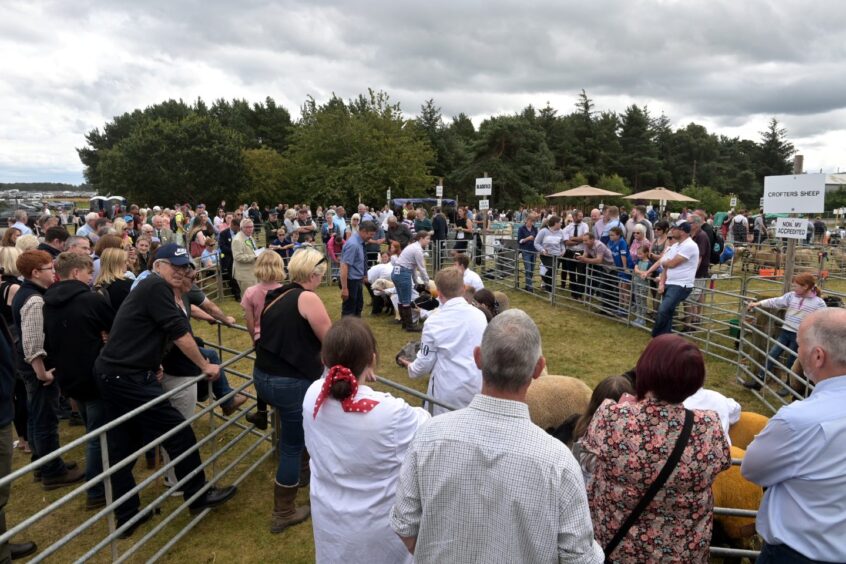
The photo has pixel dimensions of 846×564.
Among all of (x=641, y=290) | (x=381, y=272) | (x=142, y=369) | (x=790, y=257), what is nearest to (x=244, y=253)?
(x=381, y=272)

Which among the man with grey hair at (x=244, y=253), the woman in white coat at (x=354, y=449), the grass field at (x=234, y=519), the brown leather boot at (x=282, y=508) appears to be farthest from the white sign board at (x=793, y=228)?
the man with grey hair at (x=244, y=253)

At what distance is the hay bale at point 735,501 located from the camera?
328 centimetres

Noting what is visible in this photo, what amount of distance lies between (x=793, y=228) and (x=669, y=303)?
190 cm

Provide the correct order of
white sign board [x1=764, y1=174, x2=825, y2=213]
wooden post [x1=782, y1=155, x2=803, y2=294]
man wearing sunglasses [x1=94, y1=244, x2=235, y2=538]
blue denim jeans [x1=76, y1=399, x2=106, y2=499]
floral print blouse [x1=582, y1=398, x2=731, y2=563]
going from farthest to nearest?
1. wooden post [x1=782, y1=155, x2=803, y2=294]
2. white sign board [x1=764, y1=174, x2=825, y2=213]
3. blue denim jeans [x1=76, y1=399, x2=106, y2=499]
4. man wearing sunglasses [x1=94, y1=244, x2=235, y2=538]
5. floral print blouse [x1=582, y1=398, x2=731, y2=563]

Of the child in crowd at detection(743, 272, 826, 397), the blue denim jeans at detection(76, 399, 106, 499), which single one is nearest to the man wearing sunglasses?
the blue denim jeans at detection(76, 399, 106, 499)

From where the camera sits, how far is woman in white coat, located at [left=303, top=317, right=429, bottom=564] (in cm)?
244

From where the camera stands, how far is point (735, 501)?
→ 10.8 ft

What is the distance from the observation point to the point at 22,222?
1102 centimetres

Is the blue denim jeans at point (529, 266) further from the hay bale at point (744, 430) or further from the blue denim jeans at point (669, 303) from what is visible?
the hay bale at point (744, 430)

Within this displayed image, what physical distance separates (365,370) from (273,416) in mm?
2822

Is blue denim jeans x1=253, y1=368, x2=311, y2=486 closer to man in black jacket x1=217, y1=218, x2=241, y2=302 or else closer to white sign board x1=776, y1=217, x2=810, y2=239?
white sign board x1=776, y1=217, x2=810, y2=239

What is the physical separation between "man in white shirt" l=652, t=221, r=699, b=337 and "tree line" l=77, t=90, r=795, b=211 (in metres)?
31.2

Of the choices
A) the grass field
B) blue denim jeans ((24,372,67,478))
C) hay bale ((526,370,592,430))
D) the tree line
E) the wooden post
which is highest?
the tree line

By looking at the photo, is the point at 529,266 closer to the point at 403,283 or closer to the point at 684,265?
the point at 403,283
